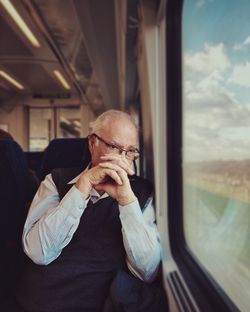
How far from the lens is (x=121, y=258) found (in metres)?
1.36

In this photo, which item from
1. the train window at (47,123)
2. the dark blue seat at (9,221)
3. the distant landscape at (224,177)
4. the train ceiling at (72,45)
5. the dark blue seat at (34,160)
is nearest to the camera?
the distant landscape at (224,177)

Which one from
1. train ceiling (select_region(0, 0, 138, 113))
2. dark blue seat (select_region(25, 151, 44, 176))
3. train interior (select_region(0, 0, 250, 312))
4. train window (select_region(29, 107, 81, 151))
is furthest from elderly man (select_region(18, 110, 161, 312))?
train window (select_region(29, 107, 81, 151))

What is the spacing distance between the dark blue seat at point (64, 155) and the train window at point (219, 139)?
587 millimetres

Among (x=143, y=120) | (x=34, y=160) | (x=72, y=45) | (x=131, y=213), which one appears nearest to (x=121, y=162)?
(x=131, y=213)

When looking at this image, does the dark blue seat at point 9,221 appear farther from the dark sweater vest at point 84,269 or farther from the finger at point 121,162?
the finger at point 121,162

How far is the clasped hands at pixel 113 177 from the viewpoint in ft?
3.94

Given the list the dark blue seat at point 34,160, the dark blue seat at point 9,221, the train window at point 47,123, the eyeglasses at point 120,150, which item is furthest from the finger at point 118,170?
the train window at point 47,123

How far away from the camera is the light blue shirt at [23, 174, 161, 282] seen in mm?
1201

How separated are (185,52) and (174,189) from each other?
2.92 ft

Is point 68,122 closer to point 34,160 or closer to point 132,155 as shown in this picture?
point 34,160

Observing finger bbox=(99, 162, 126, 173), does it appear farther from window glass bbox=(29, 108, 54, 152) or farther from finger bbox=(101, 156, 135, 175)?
window glass bbox=(29, 108, 54, 152)

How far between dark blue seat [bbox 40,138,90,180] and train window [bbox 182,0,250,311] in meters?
0.59

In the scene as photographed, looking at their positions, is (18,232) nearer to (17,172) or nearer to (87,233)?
(17,172)

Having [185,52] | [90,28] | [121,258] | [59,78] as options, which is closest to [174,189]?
[185,52]
